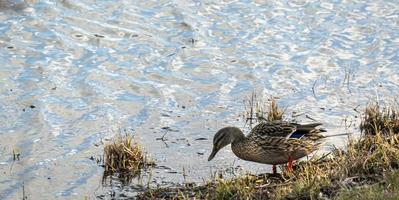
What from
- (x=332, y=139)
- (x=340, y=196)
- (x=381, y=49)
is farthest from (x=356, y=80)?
(x=340, y=196)

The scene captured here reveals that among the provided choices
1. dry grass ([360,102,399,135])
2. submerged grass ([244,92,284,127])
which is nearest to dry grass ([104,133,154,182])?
submerged grass ([244,92,284,127])

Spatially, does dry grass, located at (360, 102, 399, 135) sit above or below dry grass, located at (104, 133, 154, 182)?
above

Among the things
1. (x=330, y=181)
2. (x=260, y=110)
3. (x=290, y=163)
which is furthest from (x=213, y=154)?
(x=260, y=110)

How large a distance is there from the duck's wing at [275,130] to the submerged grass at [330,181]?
39 centimetres

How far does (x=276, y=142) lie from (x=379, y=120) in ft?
6.14

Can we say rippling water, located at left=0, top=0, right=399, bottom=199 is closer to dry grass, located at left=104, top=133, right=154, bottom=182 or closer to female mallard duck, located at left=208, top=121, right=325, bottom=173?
dry grass, located at left=104, top=133, right=154, bottom=182

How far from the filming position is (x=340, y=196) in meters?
7.82

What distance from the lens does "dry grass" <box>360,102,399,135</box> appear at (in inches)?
428

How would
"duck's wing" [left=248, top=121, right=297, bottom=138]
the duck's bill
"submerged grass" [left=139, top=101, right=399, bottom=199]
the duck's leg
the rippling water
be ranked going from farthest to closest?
the rippling water → the duck's bill → "duck's wing" [left=248, top=121, right=297, bottom=138] → the duck's leg → "submerged grass" [left=139, top=101, right=399, bottom=199]

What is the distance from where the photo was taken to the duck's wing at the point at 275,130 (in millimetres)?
9859

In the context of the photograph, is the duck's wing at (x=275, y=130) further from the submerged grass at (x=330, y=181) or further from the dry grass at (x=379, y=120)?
the dry grass at (x=379, y=120)

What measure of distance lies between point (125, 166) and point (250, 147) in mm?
1375

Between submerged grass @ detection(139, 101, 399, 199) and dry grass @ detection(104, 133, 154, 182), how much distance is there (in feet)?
2.86

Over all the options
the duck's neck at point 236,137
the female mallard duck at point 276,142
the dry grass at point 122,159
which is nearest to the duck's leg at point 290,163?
the female mallard duck at point 276,142
